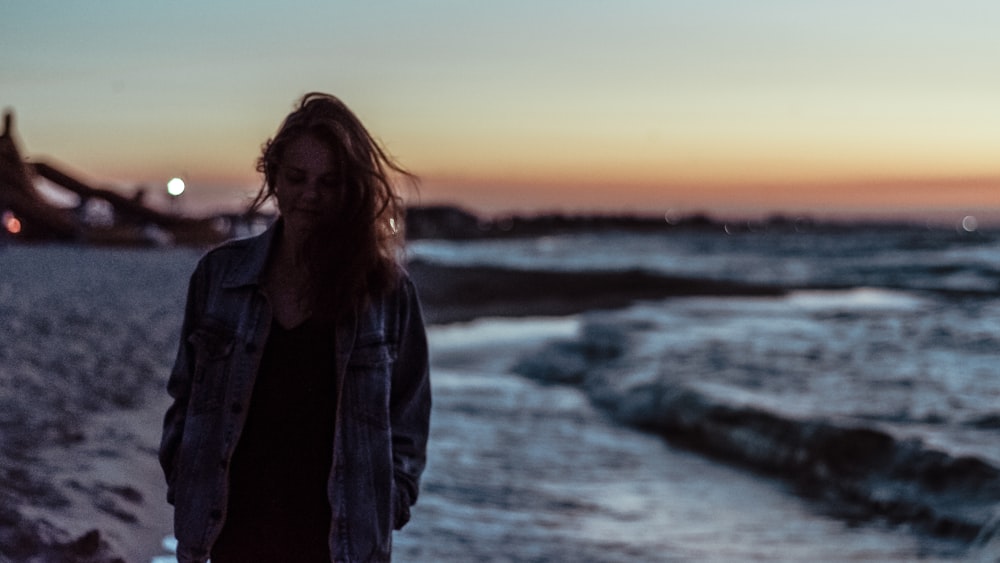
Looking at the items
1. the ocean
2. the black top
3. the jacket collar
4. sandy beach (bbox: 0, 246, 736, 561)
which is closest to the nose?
the jacket collar

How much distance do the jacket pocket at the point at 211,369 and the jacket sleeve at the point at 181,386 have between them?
46mm

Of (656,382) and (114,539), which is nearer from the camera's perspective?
(114,539)

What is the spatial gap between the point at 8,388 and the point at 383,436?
20.2ft

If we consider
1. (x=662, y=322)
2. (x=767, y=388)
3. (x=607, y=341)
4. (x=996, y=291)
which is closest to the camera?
(x=767, y=388)

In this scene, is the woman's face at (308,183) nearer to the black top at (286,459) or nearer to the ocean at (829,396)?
the black top at (286,459)

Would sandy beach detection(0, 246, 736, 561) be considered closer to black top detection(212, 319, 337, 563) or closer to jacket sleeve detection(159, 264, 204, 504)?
jacket sleeve detection(159, 264, 204, 504)

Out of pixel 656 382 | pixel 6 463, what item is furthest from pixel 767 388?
pixel 6 463

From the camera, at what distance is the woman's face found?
2465 mm

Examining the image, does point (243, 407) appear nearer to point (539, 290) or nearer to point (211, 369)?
point (211, 369)

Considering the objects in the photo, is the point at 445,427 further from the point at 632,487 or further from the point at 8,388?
the point at 8,388

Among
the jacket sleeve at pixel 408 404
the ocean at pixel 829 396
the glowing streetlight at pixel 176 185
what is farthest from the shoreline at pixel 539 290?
the jacket sleeve at pixel 408 404

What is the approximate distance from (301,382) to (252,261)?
0.30 m

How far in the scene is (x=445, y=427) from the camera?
416 inches

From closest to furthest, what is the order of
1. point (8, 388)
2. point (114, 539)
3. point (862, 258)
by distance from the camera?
point (114, 539) → point (8, 388) → point (862, 258)
